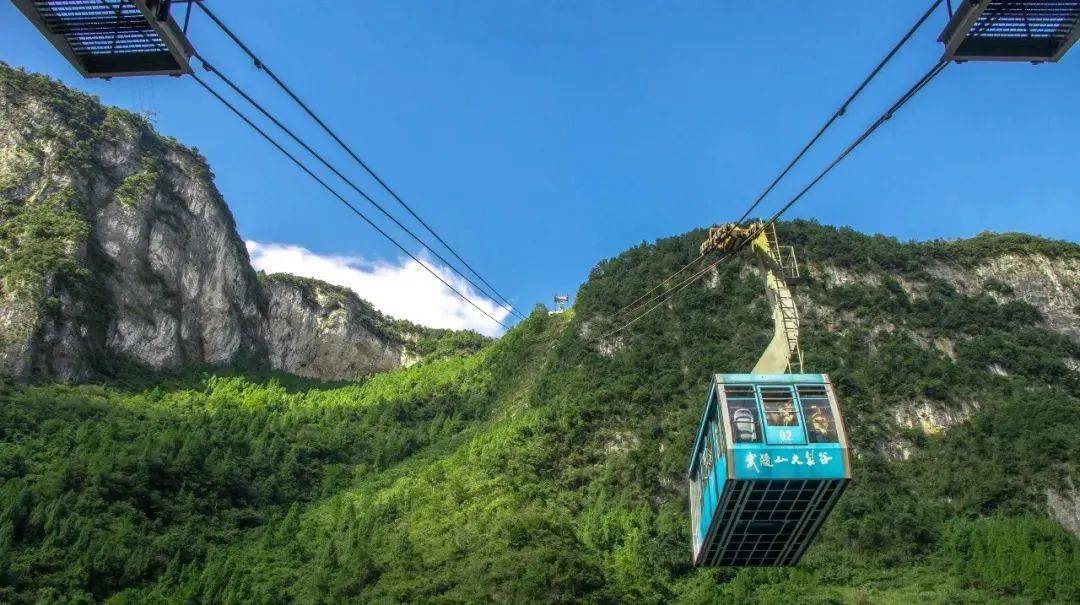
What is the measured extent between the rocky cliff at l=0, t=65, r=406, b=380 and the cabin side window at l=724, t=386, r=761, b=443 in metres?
51.9

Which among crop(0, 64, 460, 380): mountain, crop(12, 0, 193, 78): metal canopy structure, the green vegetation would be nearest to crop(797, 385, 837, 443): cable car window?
crop(12, 0, 193, 78): metal canopy structure

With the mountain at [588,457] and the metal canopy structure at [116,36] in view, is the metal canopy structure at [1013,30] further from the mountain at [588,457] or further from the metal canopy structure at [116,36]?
the mountain at [588,457]

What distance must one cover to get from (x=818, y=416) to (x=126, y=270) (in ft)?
214

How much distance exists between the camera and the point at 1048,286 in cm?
6003

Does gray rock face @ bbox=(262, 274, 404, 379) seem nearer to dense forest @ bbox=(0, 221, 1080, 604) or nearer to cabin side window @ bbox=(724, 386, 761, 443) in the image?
dense forest @ bbox=(0, 221, 1080, 604)

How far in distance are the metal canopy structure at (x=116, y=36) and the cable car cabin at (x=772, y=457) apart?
8.93m

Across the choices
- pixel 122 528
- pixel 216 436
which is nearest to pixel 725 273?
pixel 216 436

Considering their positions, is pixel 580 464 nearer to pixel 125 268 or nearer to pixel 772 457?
pixel 772 457

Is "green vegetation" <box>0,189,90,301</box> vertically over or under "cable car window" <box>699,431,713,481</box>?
over

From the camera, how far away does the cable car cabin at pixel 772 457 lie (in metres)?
11.8

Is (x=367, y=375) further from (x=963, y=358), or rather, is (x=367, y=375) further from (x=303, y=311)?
(x=963, y=358)

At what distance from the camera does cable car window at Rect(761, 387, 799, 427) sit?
1208 centimetres

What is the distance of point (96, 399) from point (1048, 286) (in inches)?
2564

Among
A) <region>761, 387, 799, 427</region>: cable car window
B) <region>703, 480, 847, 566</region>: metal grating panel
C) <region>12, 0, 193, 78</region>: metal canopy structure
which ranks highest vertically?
<region>12, 0, 193, 78</region>: metal canopy structure
